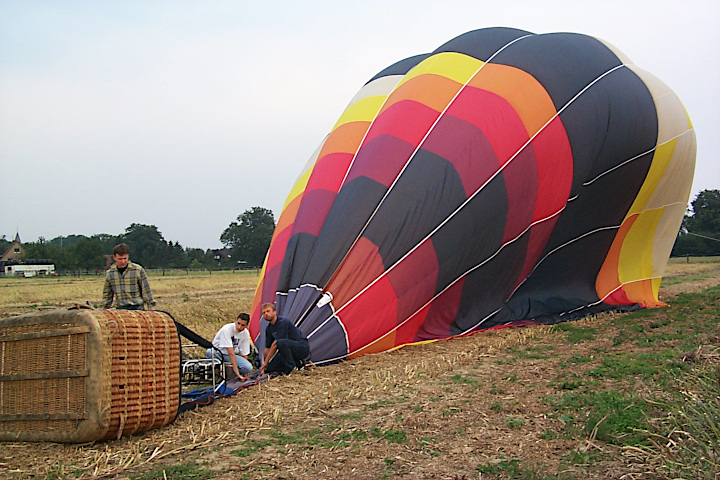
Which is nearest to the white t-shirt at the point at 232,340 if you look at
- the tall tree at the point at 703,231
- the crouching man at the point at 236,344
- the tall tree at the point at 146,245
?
the crouching man at the point at 236,344

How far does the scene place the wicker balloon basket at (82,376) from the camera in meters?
4.14

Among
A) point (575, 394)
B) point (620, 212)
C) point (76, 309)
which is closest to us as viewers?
point (76, 309)

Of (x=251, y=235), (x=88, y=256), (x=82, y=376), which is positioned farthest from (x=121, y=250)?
(x=251, y=235)

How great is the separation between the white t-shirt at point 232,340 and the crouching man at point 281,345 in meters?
0.44

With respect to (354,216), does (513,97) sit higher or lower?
higher

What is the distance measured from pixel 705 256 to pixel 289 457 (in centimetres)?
4526

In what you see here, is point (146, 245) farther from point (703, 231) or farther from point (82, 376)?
point (82, 376)

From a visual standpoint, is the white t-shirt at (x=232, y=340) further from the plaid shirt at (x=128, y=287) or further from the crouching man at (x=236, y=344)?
the plaid shirt at (x=128, y=287)

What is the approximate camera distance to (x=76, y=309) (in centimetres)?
441

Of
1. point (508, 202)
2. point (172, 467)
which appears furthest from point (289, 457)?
point (508, 202)

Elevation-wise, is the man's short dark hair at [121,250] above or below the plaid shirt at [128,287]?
above

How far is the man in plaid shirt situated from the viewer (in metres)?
5.63

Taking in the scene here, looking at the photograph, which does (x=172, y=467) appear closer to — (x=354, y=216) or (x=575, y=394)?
(x=575, y=394)

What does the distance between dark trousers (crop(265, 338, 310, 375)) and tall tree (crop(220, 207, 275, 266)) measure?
4481 centimetres
